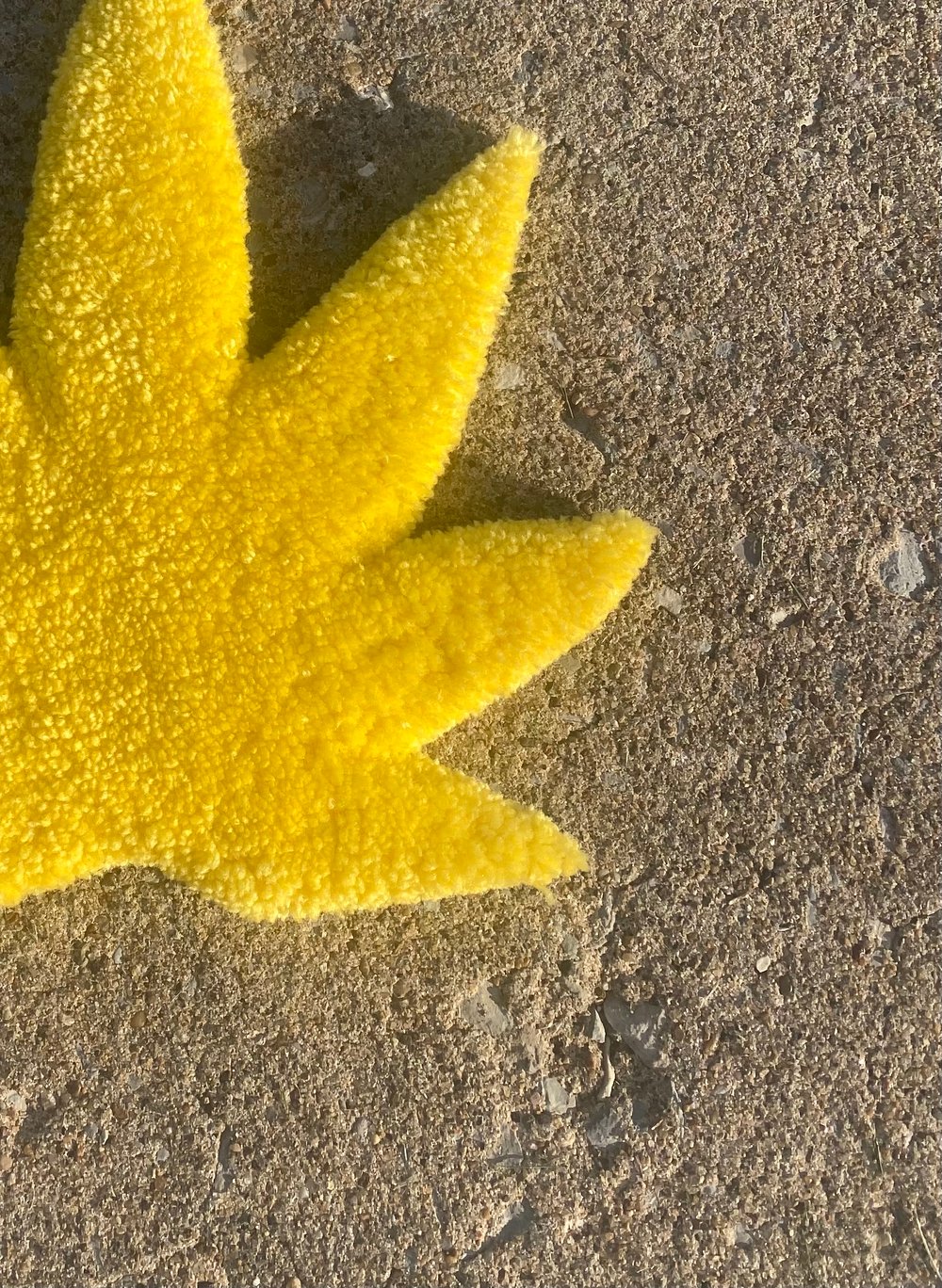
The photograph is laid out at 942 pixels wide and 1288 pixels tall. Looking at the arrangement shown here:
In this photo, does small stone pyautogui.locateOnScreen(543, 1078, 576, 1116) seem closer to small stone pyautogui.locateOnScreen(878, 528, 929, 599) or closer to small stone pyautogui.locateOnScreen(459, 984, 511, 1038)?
small stone pyautogui.locateOnScreen(459, 984, 511, 1038)

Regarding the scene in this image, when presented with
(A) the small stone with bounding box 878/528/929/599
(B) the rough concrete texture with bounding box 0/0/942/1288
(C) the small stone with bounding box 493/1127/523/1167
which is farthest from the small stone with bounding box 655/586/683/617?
(C) the small stone with bounding box 493/1127/523/1167

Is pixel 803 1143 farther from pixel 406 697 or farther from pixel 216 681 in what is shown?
pixel 216 681

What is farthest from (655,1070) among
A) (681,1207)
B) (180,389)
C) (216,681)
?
(180,389)

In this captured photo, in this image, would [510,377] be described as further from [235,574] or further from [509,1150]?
[509,1150]

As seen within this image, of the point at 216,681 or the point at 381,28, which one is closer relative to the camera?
the point at 216,681

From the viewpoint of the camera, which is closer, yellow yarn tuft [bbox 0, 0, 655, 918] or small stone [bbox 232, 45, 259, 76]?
yellow yarn tuft [bbox 0, 0, 655, 918]

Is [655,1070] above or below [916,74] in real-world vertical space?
below

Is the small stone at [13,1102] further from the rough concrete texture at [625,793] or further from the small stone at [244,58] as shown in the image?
the small stone at [244,58]
